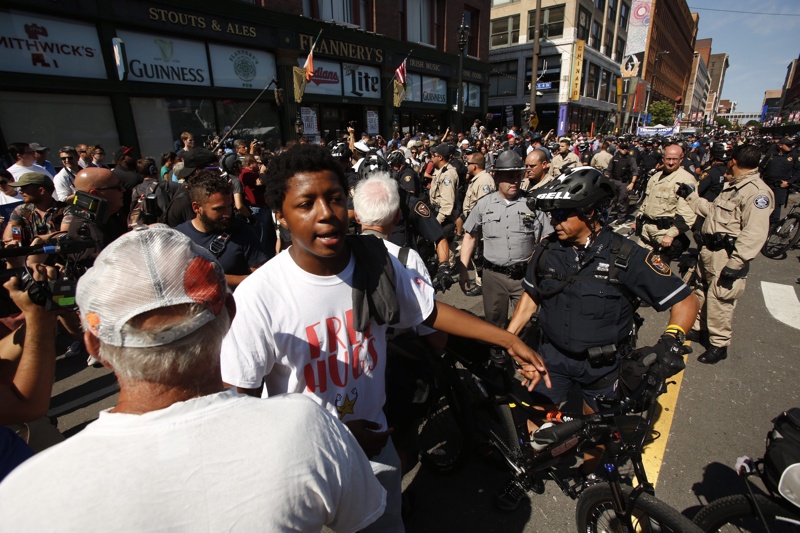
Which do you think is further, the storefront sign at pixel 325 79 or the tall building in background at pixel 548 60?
the tall building in background at pixel 548 60

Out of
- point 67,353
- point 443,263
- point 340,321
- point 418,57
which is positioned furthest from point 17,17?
point 418,57

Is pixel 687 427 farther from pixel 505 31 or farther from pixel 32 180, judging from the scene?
pixel 505 31

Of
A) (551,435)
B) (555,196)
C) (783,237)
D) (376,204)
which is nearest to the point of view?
(551,435)

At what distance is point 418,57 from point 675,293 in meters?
20.8

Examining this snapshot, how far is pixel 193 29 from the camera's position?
1186 centimetres

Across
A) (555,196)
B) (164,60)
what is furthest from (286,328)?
(164,60)

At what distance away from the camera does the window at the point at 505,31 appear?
37.2 meters

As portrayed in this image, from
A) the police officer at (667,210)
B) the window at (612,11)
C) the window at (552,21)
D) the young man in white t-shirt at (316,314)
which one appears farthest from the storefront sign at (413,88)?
the window at (612,11)

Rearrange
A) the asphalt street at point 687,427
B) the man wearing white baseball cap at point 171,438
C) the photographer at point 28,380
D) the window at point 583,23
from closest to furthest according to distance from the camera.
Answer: the man wearing white baseball cap at point 171,438 < the photographer at point 28,380 < the asphalt street at point 687,427 < the window at point 583,23

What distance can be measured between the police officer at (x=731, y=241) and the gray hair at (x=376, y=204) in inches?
147

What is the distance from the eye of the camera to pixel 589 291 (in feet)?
7.91

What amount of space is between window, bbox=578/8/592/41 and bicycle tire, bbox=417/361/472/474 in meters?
42.9

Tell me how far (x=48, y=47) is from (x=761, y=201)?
44.8 feet

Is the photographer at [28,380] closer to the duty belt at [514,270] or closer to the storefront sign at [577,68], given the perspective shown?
the duty belt at [514,270]
